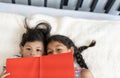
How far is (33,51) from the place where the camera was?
1.23 metres

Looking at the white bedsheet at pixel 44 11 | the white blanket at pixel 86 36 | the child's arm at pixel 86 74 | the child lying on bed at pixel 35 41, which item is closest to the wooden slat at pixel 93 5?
the white bedsheet at pixel 44 11

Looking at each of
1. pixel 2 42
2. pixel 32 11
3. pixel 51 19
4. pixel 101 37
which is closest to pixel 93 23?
pixel 101 37

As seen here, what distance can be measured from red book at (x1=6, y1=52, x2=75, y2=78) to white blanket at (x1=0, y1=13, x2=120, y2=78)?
15 cm

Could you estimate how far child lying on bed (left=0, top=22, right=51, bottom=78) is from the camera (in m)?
1.24

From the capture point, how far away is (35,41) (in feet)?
4.14

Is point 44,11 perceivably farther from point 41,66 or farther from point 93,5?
A: point 41,66

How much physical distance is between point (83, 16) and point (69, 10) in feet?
0.30

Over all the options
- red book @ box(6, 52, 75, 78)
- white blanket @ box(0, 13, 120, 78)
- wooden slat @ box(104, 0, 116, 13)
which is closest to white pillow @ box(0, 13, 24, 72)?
white blanket @ box(0, 13, 120, 78)

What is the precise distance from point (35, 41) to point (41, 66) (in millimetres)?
169

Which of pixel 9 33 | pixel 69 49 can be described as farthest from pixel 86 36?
pixel 9 33

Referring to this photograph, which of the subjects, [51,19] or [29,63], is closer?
[29,63]

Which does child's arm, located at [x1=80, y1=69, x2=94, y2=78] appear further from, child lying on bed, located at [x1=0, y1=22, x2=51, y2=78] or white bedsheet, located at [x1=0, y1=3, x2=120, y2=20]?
white bedsheet, located at [x1=0, y1=3, x2=120, y2=20]

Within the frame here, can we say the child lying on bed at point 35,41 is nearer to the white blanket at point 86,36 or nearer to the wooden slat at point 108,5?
the white blanket at point 86,36

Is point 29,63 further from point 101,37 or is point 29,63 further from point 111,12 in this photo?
point 111,12
